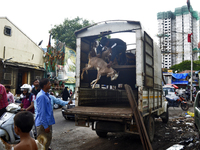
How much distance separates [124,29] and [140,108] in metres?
2.06

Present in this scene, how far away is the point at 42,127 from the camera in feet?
10.4

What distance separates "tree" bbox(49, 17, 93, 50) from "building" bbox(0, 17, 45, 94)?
7946 mm

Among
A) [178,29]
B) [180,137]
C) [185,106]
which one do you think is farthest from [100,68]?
[178,29]

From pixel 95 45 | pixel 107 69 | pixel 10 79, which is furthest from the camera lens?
pixel 10 79

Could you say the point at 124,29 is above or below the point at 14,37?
below

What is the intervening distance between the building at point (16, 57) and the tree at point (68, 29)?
795cm

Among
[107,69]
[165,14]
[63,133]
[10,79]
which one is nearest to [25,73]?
[10,79]

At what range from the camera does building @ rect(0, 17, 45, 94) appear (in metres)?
11.5

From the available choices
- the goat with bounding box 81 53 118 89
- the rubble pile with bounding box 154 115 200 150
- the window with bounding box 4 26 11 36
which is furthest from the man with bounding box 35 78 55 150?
the window with bounding box 4 26 11 36

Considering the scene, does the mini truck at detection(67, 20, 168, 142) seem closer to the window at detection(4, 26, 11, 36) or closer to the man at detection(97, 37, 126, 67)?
the man at detection(97, 37, 126, 67)

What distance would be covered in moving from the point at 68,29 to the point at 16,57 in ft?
39.1

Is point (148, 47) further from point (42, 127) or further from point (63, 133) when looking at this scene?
point (63, 133)

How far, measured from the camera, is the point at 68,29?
23.3 m

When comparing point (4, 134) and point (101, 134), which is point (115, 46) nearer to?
point (101, 134)
